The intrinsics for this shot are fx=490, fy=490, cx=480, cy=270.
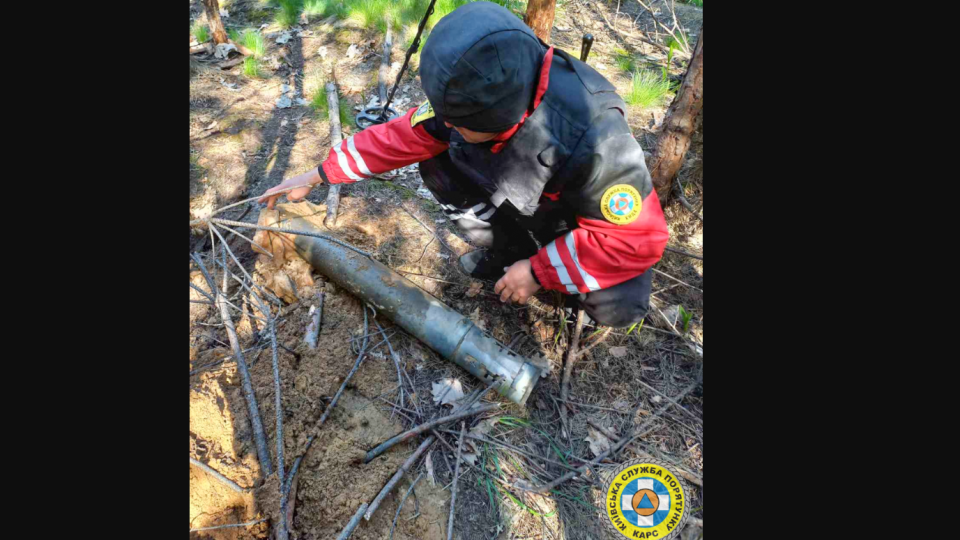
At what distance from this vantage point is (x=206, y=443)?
6.52 ft

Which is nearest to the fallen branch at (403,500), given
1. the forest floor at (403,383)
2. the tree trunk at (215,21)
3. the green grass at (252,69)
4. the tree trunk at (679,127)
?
the forest floor at (403,383)

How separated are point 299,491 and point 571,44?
479 centimetres

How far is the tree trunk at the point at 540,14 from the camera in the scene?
3377 mm

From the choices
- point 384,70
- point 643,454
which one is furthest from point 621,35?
point 643,454

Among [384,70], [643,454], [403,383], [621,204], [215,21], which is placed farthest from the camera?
[215,21]

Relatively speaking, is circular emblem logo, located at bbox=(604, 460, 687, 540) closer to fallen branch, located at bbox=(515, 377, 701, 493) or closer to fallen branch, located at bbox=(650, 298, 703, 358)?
fallen branch, located at bbox=(515, 377, 701, 493)

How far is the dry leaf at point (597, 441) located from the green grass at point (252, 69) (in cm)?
453

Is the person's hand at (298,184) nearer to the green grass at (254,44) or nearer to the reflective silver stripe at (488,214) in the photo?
the reflective silver stripe at (488,214)

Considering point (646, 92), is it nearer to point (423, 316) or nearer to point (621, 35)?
point (621, 35)

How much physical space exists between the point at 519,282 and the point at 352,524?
1214 millimetres

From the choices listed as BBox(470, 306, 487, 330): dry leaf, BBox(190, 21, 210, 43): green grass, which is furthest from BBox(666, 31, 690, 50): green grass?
BBox(190, 21, 210, 43): green grass

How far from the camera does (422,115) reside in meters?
2.38

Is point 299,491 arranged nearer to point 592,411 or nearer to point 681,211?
point 592,411

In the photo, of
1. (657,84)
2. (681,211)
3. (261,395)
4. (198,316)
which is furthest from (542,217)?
(657,84)
